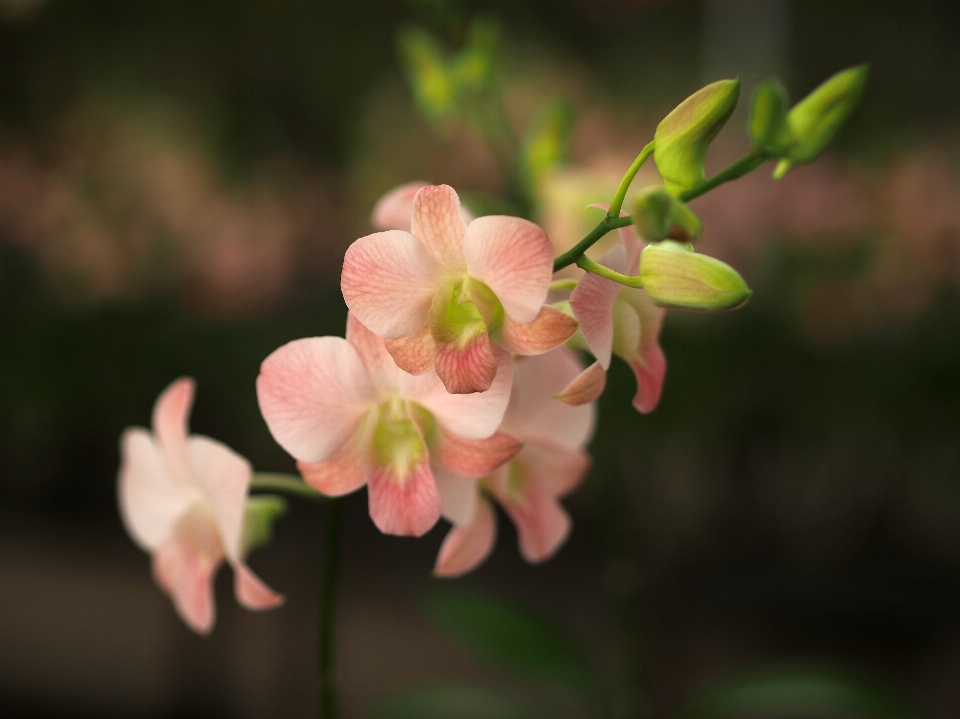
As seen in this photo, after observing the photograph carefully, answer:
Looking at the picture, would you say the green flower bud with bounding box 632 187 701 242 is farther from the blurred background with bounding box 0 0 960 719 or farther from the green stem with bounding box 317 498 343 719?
the blurred background with bounding box 0 0 960 719

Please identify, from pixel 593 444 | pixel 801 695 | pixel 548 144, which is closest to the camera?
pixel 548 144

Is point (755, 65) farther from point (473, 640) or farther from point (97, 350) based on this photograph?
point (473, 640)

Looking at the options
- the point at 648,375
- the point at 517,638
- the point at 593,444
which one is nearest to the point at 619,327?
the point at 648,375

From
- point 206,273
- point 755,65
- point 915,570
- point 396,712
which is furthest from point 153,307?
point 755,65

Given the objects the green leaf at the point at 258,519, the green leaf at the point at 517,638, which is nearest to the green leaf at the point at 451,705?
the green leaf at the point at 517,638

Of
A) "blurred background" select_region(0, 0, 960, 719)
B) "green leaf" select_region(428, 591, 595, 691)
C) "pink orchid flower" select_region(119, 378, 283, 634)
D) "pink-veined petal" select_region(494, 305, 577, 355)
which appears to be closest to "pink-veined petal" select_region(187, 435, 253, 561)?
"pink orchid flower" select_region(119, 378, 283, 634)

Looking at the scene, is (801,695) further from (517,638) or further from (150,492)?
(150,492)
